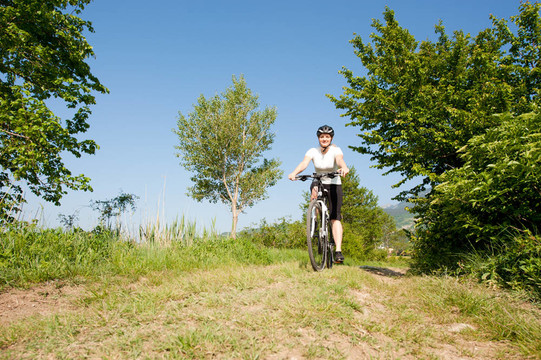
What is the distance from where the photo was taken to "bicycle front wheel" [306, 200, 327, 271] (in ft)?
16.5

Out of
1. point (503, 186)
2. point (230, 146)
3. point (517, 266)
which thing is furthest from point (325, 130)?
point (230, 146)

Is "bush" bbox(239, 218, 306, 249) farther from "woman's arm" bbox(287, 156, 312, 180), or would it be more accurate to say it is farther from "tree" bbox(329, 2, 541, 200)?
"woman's arm" bbox(287, 156, 312, 180)

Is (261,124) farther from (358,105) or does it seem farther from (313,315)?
(313,315)

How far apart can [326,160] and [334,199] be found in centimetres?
74

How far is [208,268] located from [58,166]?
5496mm

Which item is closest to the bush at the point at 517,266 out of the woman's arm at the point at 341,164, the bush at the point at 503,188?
the bush at the point at 503,188

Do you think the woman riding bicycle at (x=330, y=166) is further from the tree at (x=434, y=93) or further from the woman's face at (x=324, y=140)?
the tree at (x=434, y=93)

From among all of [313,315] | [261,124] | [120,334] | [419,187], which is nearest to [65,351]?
[120,334]

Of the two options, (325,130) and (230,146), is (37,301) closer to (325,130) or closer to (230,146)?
(325,130)

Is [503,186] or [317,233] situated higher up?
[503,186]

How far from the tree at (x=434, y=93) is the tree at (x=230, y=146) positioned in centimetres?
1605

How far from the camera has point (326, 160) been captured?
5395mm

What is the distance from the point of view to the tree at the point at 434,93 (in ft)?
22.8

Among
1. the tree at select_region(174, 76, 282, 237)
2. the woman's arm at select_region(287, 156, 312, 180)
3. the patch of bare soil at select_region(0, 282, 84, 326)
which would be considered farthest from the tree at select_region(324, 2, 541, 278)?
the tree at select_region(174, 76, 282, 237)
